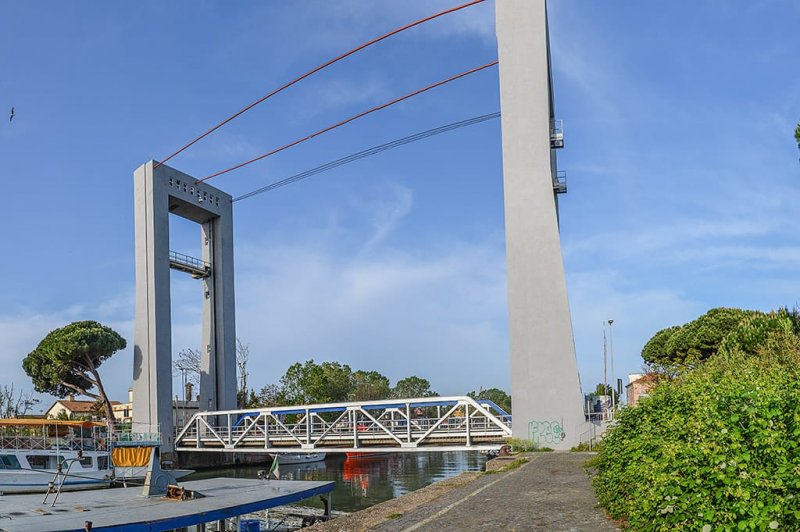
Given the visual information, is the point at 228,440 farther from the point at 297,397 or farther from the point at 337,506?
the point at 297,397

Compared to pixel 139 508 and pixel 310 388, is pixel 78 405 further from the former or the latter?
pixel 139 508

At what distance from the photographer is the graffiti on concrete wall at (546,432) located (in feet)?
101

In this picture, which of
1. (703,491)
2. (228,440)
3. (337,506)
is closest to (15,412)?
(228,440)


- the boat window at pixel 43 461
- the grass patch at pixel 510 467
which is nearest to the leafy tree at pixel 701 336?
the grass patch at pixel 510 467

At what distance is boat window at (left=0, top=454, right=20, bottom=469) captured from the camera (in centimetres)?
3020

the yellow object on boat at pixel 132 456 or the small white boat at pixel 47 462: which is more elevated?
the yellow object on boat at pixel 132 456

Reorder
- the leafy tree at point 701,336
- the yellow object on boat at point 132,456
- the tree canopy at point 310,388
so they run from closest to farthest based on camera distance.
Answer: the yellow object on boat at point 132,456, the leafy tree at point 701,336, the tree canopy at point 310,388

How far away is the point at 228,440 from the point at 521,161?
23596 mm

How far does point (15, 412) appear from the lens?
2817 inches

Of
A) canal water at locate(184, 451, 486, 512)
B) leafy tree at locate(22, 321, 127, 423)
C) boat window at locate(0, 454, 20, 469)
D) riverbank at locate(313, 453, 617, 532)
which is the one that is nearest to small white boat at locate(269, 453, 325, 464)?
canal water at locate(184, 451, 486, 512)

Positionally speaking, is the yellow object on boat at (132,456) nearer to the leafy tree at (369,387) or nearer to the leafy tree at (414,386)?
the leafy tree at (369,387)

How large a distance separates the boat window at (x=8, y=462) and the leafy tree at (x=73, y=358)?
22.0 m

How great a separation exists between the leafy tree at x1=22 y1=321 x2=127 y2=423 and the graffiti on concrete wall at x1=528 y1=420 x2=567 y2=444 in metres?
34.7

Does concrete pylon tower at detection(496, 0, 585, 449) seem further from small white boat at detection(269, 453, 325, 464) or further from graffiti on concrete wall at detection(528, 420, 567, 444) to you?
small white boat at detection(269, 453, 325, 464)
